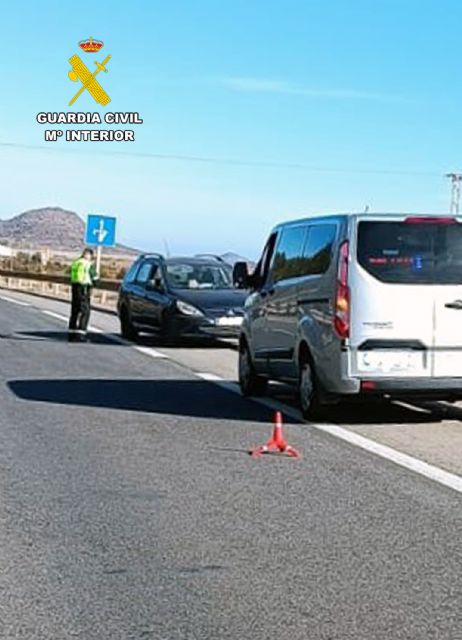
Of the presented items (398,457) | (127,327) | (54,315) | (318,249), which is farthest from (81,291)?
(398,457)

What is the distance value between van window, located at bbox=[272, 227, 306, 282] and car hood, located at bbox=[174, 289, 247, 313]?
25.1 feet

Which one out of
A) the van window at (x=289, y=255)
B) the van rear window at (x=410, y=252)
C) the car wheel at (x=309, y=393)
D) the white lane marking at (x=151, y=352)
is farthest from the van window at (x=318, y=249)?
the white lane marking at (x=151, y=352)

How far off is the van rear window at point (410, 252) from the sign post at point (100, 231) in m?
29.4

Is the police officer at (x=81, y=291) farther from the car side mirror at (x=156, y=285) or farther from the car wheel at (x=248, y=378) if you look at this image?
the car wheel at (x=248, y=378)

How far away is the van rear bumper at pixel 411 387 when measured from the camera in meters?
11.1

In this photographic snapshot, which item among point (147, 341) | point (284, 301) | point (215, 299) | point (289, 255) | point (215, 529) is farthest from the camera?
point (147, 341)

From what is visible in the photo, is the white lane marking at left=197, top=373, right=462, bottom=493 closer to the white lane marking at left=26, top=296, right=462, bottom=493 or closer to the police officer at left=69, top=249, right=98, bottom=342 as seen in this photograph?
the white lane marking at left=26, top=296, right=462, bottom=493

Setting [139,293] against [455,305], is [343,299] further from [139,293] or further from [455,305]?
[139,293]

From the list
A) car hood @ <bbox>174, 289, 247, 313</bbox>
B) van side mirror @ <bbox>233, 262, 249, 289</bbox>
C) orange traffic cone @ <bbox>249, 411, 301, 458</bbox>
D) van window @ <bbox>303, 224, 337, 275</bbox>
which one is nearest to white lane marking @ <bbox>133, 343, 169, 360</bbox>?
car hood @ <bbox>174, 289, 247, 313</bbox>

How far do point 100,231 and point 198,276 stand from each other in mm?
17451

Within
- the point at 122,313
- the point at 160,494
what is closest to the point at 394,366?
the point at 160,494

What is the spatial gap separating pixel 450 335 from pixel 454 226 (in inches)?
38.8

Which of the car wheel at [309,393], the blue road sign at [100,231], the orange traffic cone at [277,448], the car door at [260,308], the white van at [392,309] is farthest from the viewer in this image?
the blue road sign at [100,231]

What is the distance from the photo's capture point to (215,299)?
71.6 ft
